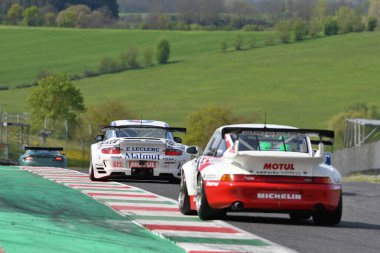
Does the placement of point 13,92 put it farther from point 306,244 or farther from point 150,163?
point 306,244

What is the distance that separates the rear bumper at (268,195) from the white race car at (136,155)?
29.8 feet

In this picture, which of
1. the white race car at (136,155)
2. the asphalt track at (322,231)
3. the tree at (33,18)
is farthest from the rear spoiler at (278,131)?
the tree at (33,18)

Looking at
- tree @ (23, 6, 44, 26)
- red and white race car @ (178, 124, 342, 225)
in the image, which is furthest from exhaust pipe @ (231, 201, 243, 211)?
tree @ (23, 6, 44, 26)

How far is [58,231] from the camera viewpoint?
39.2 ft

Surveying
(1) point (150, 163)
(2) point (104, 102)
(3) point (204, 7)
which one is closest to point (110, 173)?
(1) point (150, 163)

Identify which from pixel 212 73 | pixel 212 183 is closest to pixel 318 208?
pixel 212 183

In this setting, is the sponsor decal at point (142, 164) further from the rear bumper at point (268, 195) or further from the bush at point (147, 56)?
the bush at point (147, 56)

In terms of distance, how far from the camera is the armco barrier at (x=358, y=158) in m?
40.3

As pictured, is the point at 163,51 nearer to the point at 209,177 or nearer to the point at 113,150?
the point at 113,150

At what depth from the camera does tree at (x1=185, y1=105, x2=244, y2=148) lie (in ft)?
357

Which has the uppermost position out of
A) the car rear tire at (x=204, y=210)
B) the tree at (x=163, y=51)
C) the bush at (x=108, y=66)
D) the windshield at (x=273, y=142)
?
the windshield at (x=273, y=142)

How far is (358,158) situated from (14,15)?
135 metres

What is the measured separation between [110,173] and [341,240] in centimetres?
1107

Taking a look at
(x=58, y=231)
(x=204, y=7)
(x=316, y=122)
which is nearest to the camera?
(x=58, y=231)
